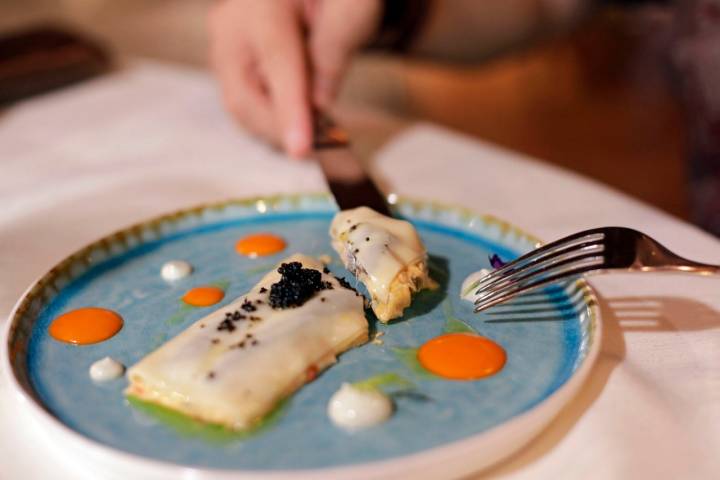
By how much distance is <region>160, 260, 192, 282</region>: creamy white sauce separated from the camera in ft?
3.71

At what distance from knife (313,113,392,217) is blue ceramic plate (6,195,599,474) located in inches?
2.0

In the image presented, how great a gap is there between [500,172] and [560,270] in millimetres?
691

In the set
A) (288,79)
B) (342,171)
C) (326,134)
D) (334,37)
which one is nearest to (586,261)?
(342,171)

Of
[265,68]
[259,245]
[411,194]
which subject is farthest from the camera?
[265,68]

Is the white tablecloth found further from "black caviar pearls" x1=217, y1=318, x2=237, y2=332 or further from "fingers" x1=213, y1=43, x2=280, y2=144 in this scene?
"black caviar pearls" x1=217, y1=318, x2=237, y2=332

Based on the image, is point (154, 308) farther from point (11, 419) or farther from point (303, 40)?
point (303, 40)

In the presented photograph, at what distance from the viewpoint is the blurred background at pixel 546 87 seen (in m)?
3.32

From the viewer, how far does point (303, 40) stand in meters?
1.70

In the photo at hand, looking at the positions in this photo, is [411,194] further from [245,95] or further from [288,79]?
[245,95]

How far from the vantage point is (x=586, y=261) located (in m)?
0.92

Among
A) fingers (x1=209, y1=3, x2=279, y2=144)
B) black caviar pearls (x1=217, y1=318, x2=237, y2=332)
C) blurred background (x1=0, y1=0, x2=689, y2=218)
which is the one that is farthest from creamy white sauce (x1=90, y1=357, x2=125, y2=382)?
blurred background (x1=0, y1=0, x2=689, y2=218)

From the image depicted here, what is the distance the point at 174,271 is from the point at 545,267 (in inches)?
22.2

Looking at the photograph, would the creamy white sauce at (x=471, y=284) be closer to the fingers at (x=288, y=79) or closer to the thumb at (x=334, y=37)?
the fingers at (x=288, y=79)

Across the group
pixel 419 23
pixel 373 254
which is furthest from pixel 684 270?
pixel 419 23
